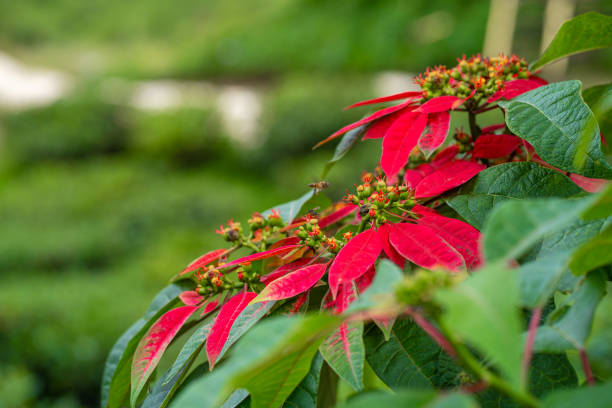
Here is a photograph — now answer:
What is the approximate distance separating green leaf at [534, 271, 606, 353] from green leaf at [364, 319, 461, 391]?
0.26ft

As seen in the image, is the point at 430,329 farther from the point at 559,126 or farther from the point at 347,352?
the point at 559,126

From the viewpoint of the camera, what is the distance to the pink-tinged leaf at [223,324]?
36 cm

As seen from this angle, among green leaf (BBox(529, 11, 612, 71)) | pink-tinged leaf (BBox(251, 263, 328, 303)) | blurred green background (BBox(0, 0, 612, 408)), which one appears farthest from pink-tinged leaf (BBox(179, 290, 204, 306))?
green leaf (BBox(529, 11, 612, 71))

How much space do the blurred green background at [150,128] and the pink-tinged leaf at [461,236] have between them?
0.24m

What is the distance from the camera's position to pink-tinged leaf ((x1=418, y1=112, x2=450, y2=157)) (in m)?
0.41

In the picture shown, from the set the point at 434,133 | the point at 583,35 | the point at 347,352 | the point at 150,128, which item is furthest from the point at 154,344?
the point at 150,128

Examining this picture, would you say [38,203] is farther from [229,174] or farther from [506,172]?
[506,172]

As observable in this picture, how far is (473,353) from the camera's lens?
0.33 meters

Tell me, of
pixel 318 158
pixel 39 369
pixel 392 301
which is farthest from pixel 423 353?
pixel 318 158

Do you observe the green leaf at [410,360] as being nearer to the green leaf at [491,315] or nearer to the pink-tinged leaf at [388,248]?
the pink-tinged leaf at [388,248]

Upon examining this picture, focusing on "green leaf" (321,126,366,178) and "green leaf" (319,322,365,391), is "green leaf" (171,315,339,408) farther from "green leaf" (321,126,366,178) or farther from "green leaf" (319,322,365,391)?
"green leaf" (321,126,366,178)

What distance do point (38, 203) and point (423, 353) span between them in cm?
362

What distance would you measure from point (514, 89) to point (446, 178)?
10cm

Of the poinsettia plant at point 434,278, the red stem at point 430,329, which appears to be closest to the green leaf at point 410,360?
the poinsettia plant at point 434,278
